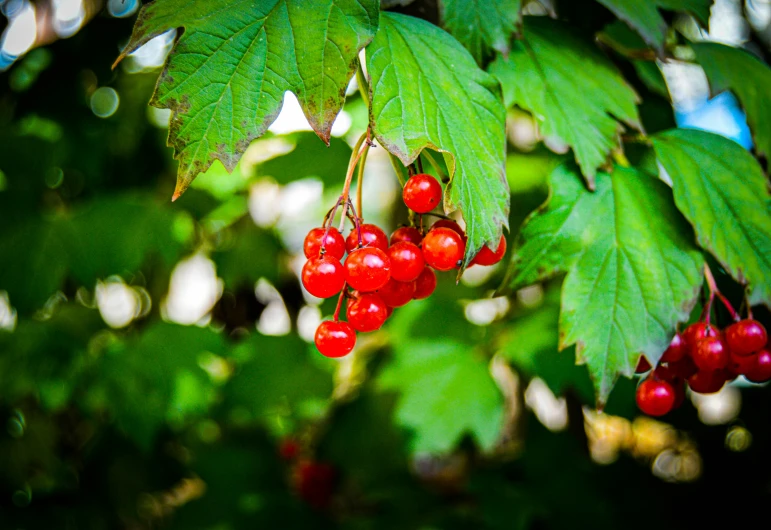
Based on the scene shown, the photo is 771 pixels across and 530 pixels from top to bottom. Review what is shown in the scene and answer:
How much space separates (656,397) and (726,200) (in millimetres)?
300

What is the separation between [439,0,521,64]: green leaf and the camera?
0.69 meters

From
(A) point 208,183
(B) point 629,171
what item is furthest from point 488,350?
(A) point 208,183

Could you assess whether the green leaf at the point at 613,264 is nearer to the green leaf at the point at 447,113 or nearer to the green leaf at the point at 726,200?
the green leaf at the point at 726,200

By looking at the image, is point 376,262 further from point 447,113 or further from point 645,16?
point 645,16

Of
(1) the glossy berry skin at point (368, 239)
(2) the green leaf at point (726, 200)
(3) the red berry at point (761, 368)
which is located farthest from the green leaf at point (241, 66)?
(3) the red berry at point (761, 368)

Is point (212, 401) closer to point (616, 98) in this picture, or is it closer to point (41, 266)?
point (41, 266)

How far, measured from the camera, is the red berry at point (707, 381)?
81 cm

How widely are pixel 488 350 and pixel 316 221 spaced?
1.13 meters

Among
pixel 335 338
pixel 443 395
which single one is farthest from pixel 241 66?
pixel 443 395

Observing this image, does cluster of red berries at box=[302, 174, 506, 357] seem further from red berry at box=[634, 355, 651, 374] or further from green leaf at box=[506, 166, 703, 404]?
red berry at box=[634, 355, 651, 374]

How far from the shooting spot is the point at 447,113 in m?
0.59

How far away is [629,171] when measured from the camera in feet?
2.60

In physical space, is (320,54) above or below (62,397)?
above

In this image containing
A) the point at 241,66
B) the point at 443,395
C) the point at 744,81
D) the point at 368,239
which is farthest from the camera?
the point at 443,395
